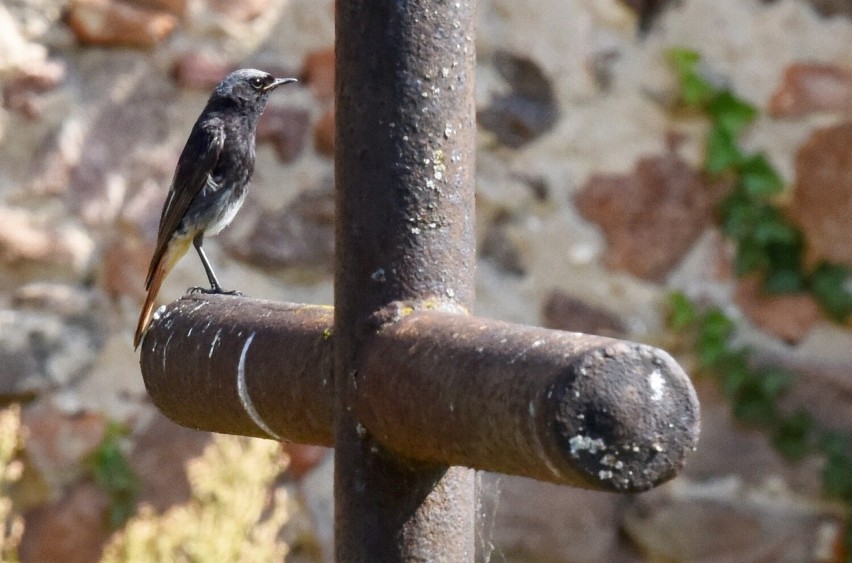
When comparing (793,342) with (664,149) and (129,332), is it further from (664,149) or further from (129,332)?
(129,332)

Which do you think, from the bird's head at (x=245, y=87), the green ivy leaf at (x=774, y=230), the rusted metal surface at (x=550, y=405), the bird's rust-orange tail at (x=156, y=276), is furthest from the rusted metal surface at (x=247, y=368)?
the green ivy leaf at (x=774, y=230)

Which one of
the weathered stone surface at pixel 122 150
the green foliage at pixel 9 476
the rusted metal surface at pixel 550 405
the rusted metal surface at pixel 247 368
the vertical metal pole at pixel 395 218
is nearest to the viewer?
the rusted metal surface at pixel 550 405

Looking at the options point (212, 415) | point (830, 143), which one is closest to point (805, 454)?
point (830, 143)

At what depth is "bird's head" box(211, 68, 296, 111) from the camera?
3.11 metres

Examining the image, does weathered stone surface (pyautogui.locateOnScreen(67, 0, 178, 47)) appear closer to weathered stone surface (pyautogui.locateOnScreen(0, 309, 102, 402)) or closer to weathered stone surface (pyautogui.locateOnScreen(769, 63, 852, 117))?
weathered stone surface (pyautogui.locateOnScreen(0, 309, 102, 402))

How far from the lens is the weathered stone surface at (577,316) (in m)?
3.62

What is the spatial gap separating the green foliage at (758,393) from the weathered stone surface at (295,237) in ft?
3.33

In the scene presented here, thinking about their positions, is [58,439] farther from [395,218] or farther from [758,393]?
[395,218]

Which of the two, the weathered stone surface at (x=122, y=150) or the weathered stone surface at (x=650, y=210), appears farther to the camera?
Result: the weathered stone surface at (x=650, y=210)

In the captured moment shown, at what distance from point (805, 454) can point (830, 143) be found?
882mm

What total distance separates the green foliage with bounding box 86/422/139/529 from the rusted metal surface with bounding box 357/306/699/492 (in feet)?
7.38

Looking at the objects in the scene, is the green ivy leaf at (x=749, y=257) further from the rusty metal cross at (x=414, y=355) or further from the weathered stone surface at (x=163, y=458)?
the rusty metal cross at (x=414, y=355)

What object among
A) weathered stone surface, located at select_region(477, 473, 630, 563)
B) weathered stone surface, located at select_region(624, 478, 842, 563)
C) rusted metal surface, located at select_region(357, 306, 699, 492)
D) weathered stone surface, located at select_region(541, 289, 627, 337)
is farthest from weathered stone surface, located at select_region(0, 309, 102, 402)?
rusted metal surface, located at select_region(357, 306, 699, 492)

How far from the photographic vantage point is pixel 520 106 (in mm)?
3646
